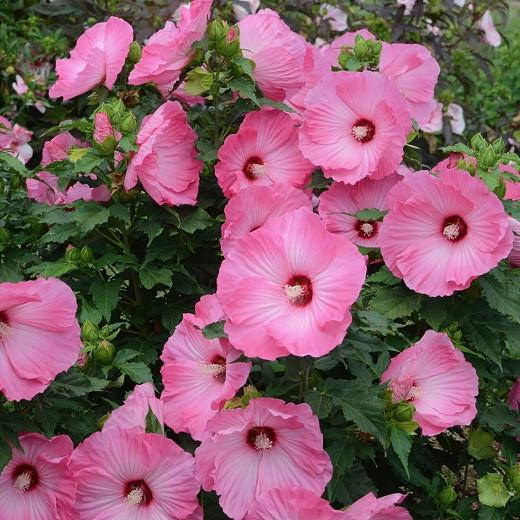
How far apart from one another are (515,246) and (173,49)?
75cm

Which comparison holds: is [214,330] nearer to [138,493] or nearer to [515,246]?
[138,493]

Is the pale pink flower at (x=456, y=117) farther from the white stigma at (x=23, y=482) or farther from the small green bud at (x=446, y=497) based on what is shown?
the white stigma at (x=23, y=482)

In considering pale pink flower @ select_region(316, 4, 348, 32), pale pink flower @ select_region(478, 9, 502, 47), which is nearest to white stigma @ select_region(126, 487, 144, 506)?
pale pink flower @ select_region(316, 4, 348, 32)

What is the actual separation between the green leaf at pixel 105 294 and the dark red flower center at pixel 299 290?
20.3 inches

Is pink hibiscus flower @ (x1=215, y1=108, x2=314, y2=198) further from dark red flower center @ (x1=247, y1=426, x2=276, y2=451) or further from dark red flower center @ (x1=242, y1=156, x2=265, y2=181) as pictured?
dark red flower center @ (x1=247, y1=426, x2=276, y2=451)

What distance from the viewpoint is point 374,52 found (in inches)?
79.9

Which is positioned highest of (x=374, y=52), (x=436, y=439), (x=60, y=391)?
(x=374, y=52)

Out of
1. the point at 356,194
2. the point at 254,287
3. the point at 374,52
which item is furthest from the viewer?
the point at 374,52

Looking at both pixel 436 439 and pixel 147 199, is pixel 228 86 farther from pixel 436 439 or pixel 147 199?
pixel 436 439

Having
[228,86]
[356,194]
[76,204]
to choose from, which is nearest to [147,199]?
[76,204]

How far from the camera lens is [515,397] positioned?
1.99 meters

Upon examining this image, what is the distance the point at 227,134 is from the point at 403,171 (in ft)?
1.29

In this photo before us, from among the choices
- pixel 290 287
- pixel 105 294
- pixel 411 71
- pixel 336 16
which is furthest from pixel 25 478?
pixel 336 16

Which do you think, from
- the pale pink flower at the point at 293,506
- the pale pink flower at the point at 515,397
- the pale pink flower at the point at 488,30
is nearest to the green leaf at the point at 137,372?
the pale pink flower at the point at 293,506
